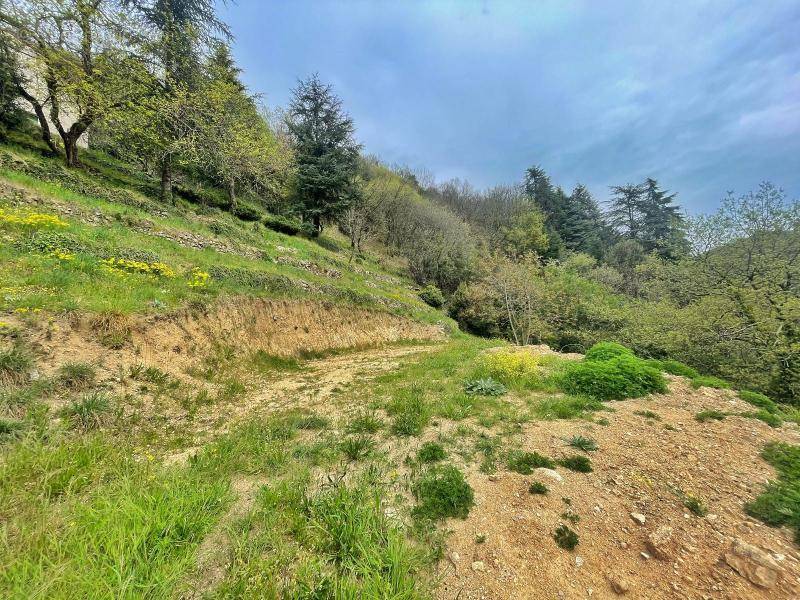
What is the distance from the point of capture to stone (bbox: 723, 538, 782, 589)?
266 cm

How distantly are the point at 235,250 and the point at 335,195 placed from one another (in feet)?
44.5

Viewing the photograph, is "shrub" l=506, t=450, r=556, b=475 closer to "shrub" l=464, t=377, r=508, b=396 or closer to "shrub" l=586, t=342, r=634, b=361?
"shrub" l=464, t=377, r=508, b=396

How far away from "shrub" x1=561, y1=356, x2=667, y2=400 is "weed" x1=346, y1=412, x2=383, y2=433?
509cm

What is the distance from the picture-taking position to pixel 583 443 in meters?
4.97

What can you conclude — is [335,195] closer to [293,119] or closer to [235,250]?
[293,119]

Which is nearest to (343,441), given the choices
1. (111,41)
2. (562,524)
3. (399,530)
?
(399,530)

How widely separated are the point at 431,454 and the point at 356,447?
4.05 feet

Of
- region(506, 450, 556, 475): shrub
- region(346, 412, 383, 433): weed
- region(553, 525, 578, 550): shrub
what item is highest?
region(506, 450, 556, 475): shrub

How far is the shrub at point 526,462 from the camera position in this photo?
4.38 metres

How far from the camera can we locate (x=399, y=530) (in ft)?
10.2

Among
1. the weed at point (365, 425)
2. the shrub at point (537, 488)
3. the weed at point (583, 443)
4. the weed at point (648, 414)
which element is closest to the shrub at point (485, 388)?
the weed at point (583, 443)

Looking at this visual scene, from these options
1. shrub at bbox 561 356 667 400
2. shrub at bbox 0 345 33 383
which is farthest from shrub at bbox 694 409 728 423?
shrub at bbox 0 345 33 383

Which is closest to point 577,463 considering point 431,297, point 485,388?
point 485,388

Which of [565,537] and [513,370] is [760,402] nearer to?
[513,370]
